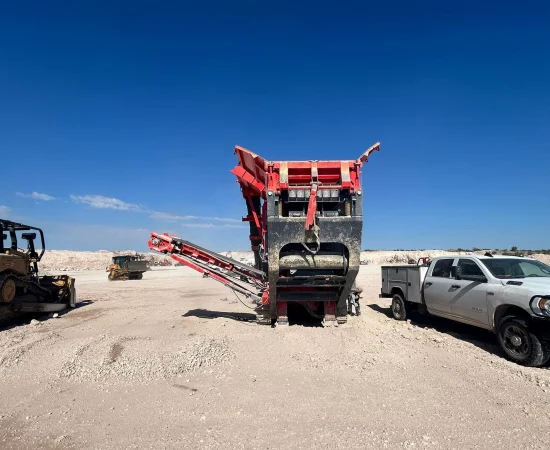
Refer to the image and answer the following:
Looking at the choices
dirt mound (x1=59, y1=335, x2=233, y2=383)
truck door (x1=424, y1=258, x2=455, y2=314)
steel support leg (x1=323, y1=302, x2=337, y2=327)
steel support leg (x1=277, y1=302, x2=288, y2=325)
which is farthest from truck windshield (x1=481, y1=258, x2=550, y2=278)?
dirt mound (x1=59, y1=335, x2=233, y2=383)

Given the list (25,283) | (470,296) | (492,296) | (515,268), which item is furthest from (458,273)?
(25,283)

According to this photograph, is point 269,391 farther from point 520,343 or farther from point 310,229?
point 520,343

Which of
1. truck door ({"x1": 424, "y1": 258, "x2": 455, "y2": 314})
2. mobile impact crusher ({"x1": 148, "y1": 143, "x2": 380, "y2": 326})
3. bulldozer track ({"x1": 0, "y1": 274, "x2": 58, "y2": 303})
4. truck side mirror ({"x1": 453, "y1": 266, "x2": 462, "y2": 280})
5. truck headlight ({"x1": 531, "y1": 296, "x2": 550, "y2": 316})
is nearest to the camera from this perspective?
truck headlight ({"x1": 531, "y1": 296, "x2": 550, "y2": 316})

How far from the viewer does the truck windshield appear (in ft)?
23.9

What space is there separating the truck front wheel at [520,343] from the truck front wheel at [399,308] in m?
3.47

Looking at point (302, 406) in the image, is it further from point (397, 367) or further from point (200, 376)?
point (397, 367)

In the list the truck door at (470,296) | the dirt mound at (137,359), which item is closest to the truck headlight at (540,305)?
the truck door at (470,296)

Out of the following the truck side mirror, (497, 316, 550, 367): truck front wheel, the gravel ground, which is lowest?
the gravel ground

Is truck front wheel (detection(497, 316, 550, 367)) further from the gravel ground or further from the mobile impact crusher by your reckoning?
the mobile impact crusher

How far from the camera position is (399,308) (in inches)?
405

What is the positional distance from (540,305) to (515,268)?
1.81 meters

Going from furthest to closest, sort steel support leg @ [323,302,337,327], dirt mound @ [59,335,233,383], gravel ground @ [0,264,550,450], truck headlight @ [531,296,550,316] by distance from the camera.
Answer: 1. steel support leg @ [323,302,337,327]
2. truck headlight @ [531,296,550,316]
3. dirt mound @ [59,335,233,383]
4. gravel ground @ [0,264,550,450]

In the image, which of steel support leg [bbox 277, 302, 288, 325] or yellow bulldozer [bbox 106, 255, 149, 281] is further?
yellow bulldozer [bbox 106, 255, 149, 281]

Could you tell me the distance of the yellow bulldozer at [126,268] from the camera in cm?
2986
